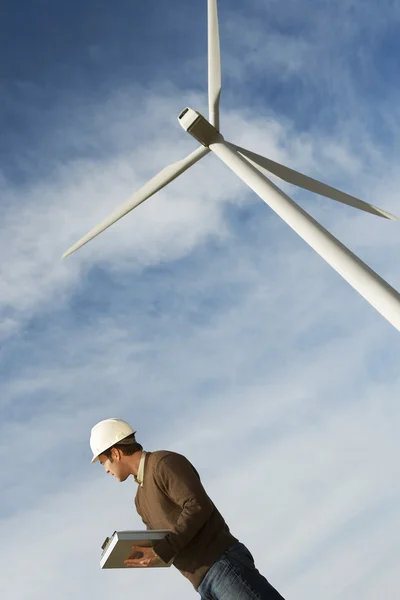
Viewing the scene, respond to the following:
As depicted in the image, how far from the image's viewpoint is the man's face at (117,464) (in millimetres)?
8125

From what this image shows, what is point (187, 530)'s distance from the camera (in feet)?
23.8

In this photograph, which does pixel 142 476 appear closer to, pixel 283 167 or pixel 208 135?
pixel 208 135

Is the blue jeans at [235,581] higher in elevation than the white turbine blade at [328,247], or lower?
lower

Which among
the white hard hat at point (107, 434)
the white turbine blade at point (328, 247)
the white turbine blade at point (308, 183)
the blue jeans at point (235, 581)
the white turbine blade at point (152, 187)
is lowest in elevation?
the blue jeans at point (235, 581)

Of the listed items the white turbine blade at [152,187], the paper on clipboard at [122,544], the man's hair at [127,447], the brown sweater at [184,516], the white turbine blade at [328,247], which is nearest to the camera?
the paper on clipboard at [122,544]

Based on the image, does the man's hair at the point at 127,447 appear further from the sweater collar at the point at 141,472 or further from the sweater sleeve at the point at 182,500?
the sweater sleeve at the point at 182,500

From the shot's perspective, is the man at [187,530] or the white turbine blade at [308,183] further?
the white turbine blade at [308,183]

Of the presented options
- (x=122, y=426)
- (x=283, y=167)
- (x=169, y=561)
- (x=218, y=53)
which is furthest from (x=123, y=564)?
(x=218, y=53)

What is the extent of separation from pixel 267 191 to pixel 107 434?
5885mm

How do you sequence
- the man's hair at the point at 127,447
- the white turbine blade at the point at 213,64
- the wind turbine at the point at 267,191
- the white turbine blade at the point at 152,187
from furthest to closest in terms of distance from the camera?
the white turbine blade at the point at 152,187
the white turbine blade at the point at 213,64
the wind turbine at the point at 267,191
the man's hair at the point at 127,447

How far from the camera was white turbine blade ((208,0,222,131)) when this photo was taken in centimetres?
1499

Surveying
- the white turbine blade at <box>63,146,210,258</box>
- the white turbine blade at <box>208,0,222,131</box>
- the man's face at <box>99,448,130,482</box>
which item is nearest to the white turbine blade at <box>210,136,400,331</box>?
the white turbine blade at <box>63,146,210,258</box>

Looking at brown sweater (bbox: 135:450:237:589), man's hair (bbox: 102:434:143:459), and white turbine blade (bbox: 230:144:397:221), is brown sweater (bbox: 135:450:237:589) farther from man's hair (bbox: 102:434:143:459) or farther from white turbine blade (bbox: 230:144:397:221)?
white turbine blade (bbox: 230:144:397:221)

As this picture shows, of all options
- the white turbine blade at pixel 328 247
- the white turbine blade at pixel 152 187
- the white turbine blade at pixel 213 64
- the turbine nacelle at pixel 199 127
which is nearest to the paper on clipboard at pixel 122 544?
the white turbine blade at pixel 328 247
